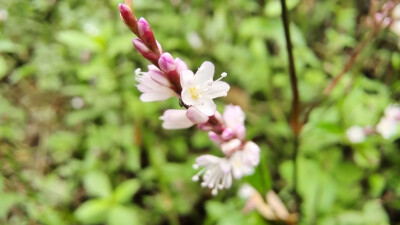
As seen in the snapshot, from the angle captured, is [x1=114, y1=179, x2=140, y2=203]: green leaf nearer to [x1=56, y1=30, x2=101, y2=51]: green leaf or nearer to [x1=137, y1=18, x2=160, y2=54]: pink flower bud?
[x1=56, y1=30, x2=101, y2=51]: green leaf

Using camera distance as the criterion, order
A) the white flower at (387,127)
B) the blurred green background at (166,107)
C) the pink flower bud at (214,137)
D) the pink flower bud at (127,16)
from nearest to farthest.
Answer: the pink flower bud at (127,16) < the pink flower bud at (214,137) < the white flower at (387,127) < the blurred green background at (166,107)

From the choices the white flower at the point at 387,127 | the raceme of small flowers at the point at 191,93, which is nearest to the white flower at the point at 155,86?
the raceme of small flowers at the point at 191,93

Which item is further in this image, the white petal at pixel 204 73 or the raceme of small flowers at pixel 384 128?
the raceme of small flowers at pixel 384 128

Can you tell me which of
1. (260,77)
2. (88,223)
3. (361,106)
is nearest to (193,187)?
(88,223)

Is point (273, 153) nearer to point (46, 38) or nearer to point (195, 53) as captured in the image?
point (195, 53)

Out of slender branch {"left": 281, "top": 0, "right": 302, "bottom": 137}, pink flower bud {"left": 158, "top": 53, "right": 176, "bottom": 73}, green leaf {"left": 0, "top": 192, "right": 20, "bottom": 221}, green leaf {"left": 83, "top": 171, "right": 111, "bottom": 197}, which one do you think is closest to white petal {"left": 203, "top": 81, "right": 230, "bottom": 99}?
pink flower bud {"left": 158, "top": 53, "right": 176, "bottom": 73}

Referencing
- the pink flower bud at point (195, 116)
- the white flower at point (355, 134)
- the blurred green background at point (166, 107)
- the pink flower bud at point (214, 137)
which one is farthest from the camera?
the blurred green background at point (166, 107)

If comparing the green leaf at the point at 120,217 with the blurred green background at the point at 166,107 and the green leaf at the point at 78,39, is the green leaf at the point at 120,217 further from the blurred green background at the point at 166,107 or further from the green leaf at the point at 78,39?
the green leaf at the point at 78,39
